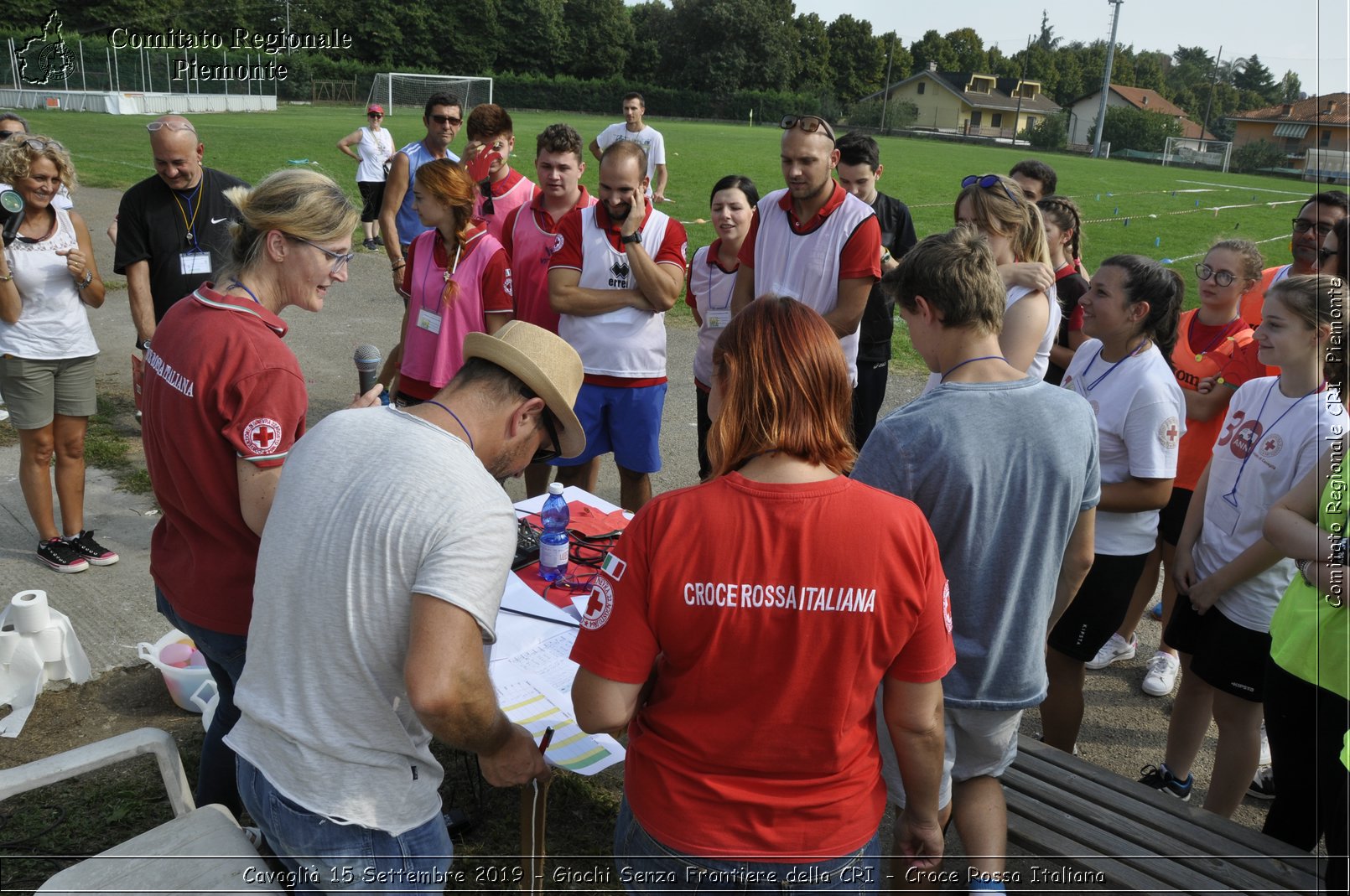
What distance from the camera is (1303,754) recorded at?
9.13 feet

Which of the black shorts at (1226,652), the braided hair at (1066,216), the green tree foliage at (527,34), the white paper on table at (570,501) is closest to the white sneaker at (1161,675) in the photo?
the black shorts at (1226,652)

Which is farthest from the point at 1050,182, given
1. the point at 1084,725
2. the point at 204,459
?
the point at 204,459

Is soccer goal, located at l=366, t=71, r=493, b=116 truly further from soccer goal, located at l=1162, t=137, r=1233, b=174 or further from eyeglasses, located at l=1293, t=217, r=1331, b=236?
eyeglasses, located at l=1293, t=217, r=1331, b=236

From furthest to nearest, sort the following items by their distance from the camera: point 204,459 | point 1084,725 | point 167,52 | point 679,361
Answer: point 167,52, point 679,361, point 1084,725, point 204,459

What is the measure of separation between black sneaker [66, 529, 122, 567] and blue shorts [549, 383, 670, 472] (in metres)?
2.49

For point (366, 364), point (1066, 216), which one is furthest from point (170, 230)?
point (1066, 216)

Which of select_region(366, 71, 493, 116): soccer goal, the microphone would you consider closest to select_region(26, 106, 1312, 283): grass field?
select_region(366, 71, 493, 116): soccer goal

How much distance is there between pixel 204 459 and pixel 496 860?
168 centimetres

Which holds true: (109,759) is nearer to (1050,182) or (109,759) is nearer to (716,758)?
(716,758)

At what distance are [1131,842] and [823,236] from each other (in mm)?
2988

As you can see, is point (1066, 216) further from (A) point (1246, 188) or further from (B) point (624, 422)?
(A) point (1246, 188)

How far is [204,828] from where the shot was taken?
2.30 meters

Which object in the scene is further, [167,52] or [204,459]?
[167,52]

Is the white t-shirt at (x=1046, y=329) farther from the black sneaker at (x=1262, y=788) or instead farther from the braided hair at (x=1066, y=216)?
the black sneaker at (x=1262, y=788)
